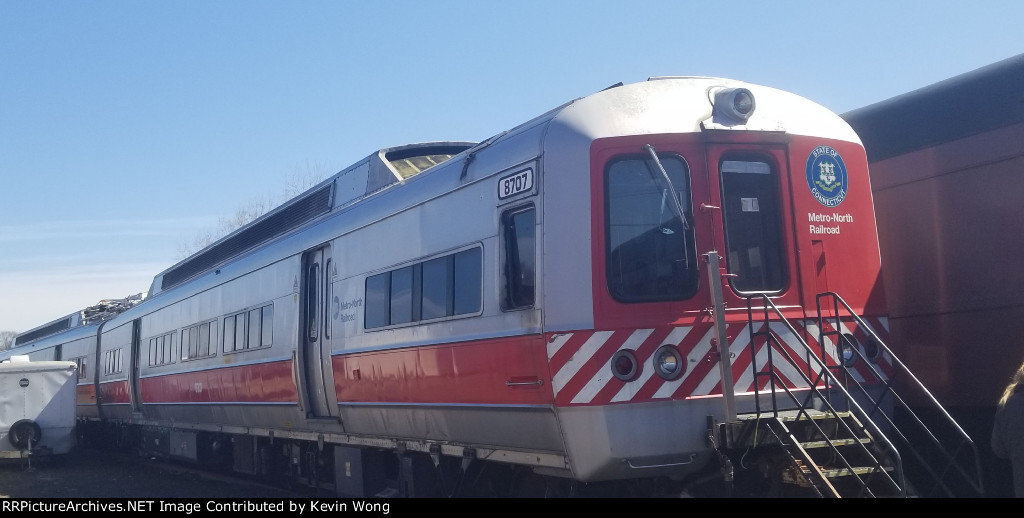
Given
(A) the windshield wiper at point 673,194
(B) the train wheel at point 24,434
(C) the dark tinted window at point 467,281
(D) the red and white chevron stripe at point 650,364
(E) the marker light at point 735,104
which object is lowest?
(B) the train wheel at point 24,434

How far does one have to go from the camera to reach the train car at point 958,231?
22.1ft

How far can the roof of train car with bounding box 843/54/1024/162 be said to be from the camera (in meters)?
6.82

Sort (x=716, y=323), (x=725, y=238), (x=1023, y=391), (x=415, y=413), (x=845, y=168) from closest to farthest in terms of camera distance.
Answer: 1. (x=1023, y=391)
2. (x=716, y=323)
3. (x=725, y=238)
4. (x=845, y=168)
5. (x=415, y=413)

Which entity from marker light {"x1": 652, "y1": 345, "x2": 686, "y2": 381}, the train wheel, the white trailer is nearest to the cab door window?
marker light {"x1": 652, "y1": 345, "x2": 686, "y2": 381}

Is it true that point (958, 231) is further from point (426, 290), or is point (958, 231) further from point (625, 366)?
point (426, 290)

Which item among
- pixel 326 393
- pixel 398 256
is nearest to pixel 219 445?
pixel 326 393

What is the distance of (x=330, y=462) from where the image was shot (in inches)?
444

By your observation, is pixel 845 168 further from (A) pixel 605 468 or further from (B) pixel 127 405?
(B) pixel 127 405

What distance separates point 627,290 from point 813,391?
1.34 meters

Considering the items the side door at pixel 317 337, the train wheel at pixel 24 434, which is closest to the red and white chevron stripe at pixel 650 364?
the side door at pixel 317 337

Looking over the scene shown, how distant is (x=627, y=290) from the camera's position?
6172 millimetres

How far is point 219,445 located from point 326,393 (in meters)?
5.92

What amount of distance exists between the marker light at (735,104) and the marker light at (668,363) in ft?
5.70

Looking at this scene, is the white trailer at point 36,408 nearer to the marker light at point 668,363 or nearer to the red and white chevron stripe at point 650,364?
the red and white chevron stripe at point 650,364
